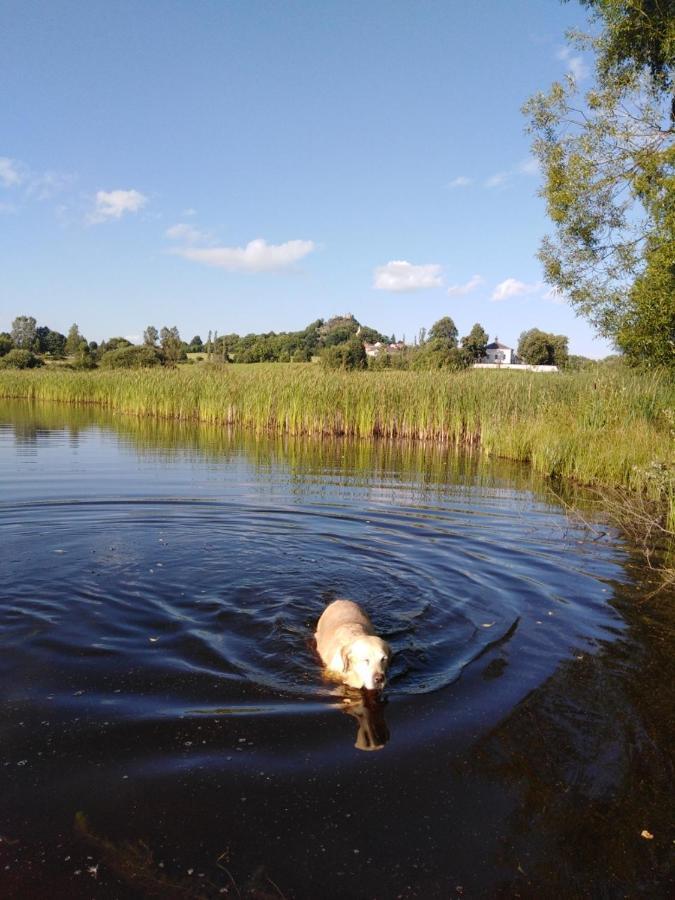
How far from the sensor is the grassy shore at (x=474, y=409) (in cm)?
1351

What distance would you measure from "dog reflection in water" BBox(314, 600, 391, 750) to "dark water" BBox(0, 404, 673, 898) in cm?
5

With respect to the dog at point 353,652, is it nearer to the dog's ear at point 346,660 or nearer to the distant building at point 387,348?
the dog's ear at point 346,660

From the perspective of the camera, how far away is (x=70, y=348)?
3654 inches

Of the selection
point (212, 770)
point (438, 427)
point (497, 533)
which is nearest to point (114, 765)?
point (212, 770)

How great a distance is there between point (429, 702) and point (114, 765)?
6.80 ft

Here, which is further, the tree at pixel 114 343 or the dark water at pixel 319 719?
the tree at pixel 114 343

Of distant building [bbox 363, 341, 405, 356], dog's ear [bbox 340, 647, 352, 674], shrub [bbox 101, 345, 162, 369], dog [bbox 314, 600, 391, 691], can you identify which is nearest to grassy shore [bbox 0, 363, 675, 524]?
dog [bbox 314, 600, 391, 691]

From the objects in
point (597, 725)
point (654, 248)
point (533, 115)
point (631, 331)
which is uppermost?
point (533, 115)

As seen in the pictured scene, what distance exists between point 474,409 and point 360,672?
17.1m

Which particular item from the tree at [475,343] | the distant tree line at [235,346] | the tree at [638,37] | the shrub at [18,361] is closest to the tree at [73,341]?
the distant tree line at [235,346]

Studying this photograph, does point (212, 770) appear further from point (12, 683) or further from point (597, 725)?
point (597, 725)

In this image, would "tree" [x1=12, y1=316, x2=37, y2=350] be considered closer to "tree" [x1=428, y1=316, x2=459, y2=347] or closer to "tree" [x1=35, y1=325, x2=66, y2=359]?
"tree" [x1=35, y1=325, x2=66, y2=359]

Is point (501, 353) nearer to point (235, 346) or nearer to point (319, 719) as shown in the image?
point (235, 346)

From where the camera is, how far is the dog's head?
441 cm
